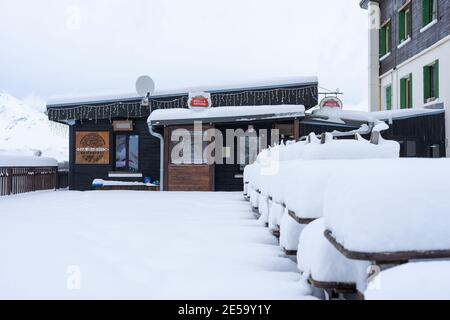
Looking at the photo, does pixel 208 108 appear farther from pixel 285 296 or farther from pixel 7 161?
pixel 285 296

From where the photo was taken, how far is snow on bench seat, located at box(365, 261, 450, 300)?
5.63ft

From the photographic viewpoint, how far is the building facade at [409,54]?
14.7 metres

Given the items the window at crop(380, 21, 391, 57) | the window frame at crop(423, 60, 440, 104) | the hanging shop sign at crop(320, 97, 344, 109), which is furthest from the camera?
the window at crop(380, 21, 391, 57)

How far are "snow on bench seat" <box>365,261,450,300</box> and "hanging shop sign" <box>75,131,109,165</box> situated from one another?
15.1 m

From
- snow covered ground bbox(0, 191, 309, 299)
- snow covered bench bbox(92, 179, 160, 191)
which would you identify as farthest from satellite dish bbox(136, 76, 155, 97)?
snow covered ground bbox(0, 191, 309, 299)

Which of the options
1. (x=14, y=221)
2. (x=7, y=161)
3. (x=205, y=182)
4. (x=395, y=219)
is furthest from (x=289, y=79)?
(x=395, y=219)

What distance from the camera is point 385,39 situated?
20.1 m

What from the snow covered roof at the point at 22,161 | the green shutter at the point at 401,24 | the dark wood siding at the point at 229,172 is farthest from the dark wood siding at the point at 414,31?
the snow covered roof at the point at 22,161

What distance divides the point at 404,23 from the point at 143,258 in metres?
17.3

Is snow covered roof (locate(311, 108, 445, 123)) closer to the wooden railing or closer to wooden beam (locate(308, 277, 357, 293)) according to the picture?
the wooden railing

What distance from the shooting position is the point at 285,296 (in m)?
3.05

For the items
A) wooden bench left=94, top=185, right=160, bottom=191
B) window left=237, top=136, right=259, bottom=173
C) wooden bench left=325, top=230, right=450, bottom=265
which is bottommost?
wooden bench left=94, top=185, right=160, bottom=191

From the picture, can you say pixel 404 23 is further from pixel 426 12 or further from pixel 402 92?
pixel 402 92
